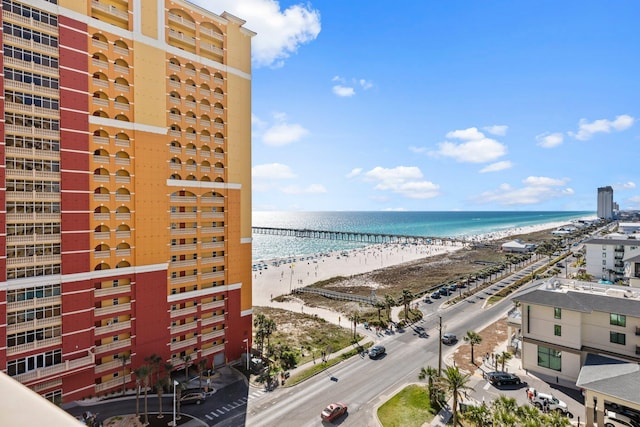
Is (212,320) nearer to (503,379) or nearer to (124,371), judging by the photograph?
(124,371)

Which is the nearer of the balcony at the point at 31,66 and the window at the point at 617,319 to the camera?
the balcony at the point at 31,66

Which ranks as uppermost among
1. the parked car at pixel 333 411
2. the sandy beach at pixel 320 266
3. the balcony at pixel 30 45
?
the balcony at pixel 30 45

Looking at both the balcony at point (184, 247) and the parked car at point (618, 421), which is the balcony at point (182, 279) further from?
the parked car at point (618, 421)

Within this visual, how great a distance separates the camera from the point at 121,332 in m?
44.5

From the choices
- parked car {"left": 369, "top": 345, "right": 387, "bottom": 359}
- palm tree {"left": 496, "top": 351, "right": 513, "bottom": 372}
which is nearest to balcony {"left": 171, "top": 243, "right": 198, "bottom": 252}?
parked car {"left": 369, "top": 345, "right": 387, "bottom": 359}

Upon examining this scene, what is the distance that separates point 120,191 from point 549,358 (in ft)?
193

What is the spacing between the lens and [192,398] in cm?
4288

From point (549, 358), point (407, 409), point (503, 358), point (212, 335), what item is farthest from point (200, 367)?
point (549, 358)

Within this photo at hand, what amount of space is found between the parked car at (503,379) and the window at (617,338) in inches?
470

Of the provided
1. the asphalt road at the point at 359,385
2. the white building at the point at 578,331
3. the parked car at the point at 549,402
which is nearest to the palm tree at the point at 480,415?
the parked car at the point at 549,402

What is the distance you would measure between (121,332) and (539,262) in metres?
131

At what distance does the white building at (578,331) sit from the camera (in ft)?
137

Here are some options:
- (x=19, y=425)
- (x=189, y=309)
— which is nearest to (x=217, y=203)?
(x=189, y=309)

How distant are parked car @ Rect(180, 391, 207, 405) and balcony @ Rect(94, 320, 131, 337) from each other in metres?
11.2
